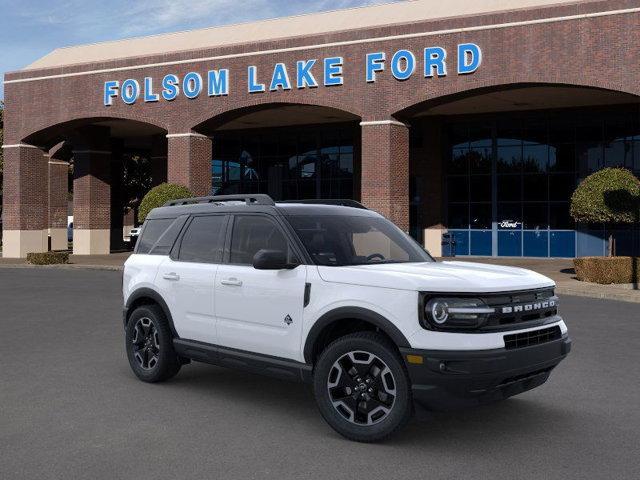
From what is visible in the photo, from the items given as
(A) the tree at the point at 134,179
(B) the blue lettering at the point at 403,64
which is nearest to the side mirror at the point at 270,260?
(B) the blue lettering at the point at 403,64

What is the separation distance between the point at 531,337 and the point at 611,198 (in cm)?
1814

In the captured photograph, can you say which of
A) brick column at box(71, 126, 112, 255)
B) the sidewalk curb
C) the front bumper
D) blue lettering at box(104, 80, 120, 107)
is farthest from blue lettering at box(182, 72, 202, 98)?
the front bumper

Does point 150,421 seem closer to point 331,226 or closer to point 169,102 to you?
point 331,226

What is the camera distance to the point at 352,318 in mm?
6008

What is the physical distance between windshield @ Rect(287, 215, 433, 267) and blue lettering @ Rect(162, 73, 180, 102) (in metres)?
26.3

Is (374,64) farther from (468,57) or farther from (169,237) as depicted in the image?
(169,237)

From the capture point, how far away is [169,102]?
32406 millimetres

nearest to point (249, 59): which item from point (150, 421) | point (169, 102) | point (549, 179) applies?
point (169, 102)

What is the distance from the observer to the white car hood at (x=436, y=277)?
18.0 ft

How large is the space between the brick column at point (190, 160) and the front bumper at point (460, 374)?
89.2 ft

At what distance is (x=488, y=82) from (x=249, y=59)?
10065mm

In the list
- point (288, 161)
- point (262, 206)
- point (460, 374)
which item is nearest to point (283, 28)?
point (288, 161)

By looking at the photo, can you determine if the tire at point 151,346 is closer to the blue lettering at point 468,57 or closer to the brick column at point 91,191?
the blue lettering at point 468,57

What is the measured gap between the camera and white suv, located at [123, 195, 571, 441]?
214 inches
